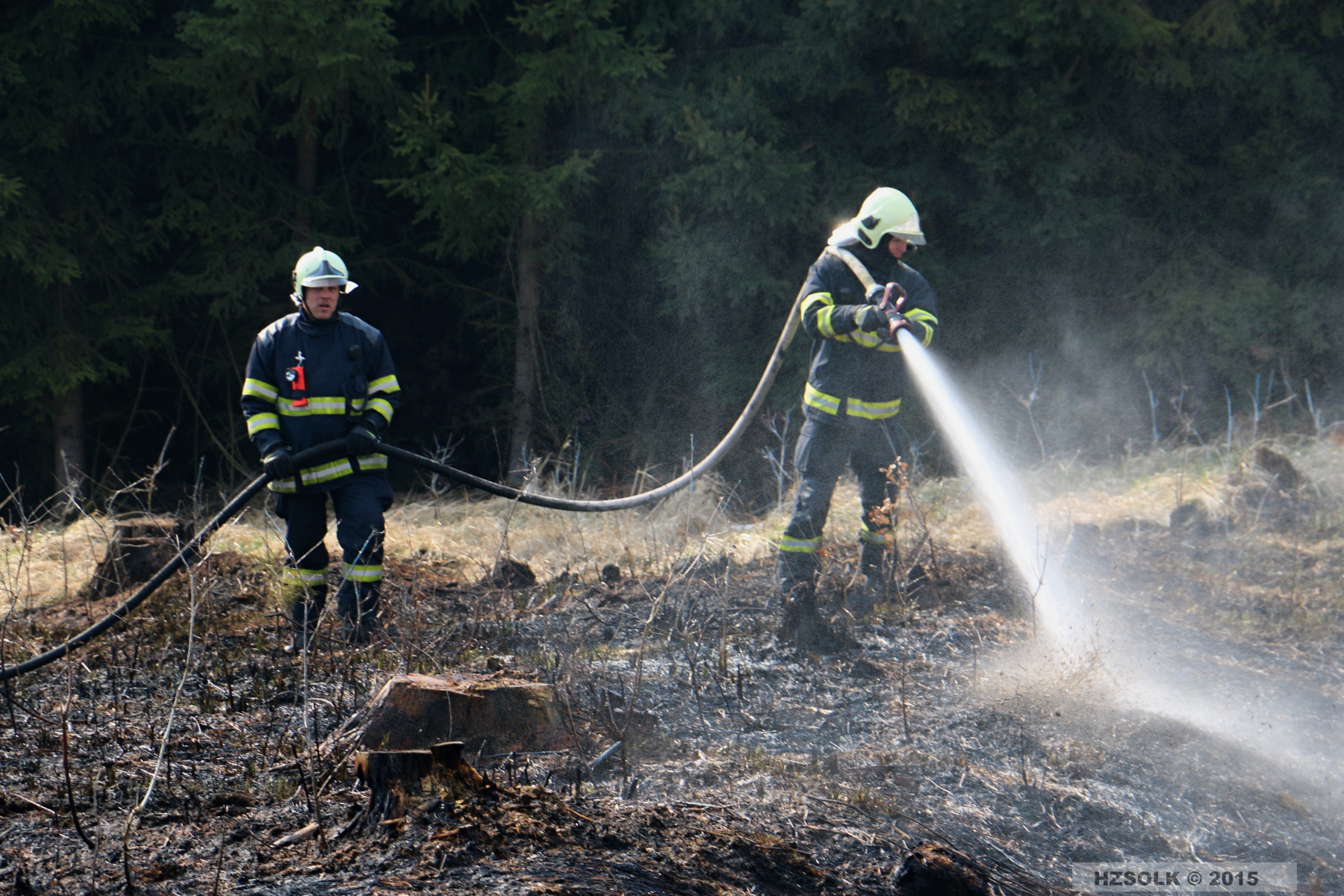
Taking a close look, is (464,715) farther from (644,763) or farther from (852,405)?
(852,405)

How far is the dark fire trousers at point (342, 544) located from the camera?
4.59 meters

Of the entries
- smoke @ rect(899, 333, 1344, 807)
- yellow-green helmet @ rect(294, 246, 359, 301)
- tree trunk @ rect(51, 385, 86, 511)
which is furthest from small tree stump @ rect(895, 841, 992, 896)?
tree trunk @ rect(51, 385, 86, 511)

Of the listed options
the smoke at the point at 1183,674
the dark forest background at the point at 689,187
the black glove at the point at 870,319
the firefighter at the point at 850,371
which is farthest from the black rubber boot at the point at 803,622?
the dark forest background at the point at 689,187

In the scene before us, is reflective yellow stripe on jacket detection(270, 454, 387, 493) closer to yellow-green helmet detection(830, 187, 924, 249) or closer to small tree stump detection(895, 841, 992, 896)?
yellow-green helmet detection(830, 187, 924, 249)

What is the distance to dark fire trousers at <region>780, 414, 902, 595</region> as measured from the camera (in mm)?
4844

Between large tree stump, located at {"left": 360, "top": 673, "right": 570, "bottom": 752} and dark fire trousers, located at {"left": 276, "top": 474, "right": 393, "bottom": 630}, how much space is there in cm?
135

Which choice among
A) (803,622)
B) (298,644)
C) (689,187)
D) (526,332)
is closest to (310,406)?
(298,644)

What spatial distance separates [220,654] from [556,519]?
3.81 m

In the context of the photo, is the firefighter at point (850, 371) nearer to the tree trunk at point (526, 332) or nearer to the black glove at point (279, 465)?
the black glove at point (279, 465)

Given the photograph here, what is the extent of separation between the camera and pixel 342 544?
15.3 feet

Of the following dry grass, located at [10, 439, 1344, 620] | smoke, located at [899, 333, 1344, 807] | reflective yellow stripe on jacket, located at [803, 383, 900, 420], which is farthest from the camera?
dry grass, located at [10, 439, 1344, 620]

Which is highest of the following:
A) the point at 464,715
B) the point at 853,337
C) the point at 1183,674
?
the point at 853,337

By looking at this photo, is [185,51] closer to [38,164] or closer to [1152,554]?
[38,164]

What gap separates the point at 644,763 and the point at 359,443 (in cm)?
207
